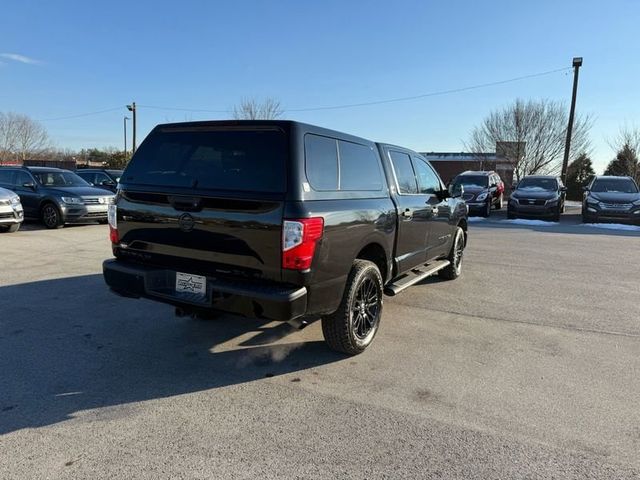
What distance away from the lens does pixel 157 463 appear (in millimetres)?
2676

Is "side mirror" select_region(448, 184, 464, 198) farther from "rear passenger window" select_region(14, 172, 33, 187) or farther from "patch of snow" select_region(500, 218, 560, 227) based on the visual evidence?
"rear passenger window" select_region(14, 172, 33, 187)

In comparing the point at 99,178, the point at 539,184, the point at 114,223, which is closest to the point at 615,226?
the point at 539,184

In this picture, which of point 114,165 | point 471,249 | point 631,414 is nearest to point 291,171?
point 631,414

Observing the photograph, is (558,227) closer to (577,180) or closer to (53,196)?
(53,196)

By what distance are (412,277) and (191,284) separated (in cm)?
263

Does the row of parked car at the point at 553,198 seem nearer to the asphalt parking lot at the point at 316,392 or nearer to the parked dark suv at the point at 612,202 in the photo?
the parked dark suv at the point at 612,202

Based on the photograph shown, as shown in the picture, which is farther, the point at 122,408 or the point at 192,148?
the point at 192,148

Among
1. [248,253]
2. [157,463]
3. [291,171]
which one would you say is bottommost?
[157,463]

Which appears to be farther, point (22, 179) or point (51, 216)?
point (22, 179)

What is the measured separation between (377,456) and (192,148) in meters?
2.77

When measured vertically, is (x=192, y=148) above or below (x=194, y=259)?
above

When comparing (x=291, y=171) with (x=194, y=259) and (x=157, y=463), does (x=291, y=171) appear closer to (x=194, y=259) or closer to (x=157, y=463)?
(x=194, y=259)

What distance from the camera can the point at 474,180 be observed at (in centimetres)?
2033

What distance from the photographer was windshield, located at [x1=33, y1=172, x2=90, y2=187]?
13211 mm
